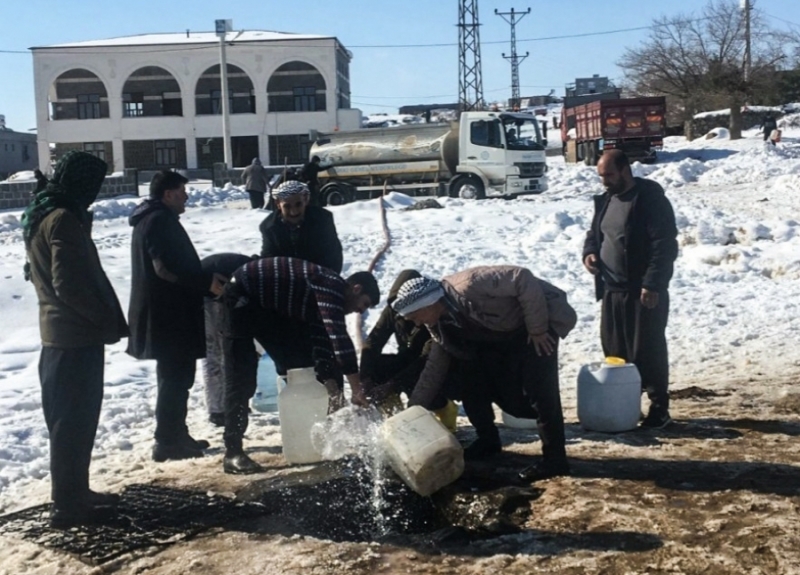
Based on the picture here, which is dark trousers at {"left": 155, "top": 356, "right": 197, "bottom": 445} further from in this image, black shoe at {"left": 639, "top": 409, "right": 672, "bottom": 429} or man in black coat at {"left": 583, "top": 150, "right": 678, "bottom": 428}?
black shoe at {"left": 639, "top": 409, "right": 672, "bottom": 429}

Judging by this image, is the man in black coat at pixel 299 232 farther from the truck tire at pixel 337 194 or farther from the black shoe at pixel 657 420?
the truck tire at pixel 337 194

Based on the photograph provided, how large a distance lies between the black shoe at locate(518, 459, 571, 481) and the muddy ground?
0.05 metres

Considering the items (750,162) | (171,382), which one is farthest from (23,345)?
(750,162)

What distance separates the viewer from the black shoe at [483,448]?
5.69 metres

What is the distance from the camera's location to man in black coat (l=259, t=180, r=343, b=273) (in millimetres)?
6156

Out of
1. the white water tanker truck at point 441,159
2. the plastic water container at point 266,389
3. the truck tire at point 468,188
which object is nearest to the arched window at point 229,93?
the white water tanker truck at point 441,159

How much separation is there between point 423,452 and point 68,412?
1681 millimetres

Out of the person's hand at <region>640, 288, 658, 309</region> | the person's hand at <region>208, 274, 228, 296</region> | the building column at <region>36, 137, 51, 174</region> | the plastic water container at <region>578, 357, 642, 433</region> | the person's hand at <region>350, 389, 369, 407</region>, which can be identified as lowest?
the plastic water container at <region>578, 357, 642, 433</region>

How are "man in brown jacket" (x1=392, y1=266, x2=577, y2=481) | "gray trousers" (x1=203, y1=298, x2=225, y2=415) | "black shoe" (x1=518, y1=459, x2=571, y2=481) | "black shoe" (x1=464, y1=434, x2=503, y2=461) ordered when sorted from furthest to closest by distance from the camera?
1. "gray trousers" (x1=203, y1=298, x2=225, y2=415)
2. "black shoe" (x1=464, y1=434, x2=503, y2=461)
3. "black shoe" (x1=518, y1=459, x2=571, y2=481)
4. "man in brown jacket" (x1=392, y1=266, x2=577, y2=481)

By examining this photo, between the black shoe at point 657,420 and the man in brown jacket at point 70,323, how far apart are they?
317cm

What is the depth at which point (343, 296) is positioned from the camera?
5348 millimetres

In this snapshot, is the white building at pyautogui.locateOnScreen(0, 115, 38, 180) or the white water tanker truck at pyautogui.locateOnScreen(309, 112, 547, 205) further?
the white building at pyautogui.locateOnScreen(0, 115, 38, 180)

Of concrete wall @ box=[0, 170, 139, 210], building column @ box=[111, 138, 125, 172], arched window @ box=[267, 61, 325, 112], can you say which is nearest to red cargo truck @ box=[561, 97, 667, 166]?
concrete wall @ box=[0, 170, 139, 210]

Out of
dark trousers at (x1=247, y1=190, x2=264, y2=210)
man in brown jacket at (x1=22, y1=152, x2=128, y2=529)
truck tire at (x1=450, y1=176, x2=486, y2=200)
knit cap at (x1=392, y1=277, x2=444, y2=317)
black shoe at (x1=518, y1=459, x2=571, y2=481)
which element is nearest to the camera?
man in brown jacket at (x1=22, y1=152, x2=128, y2=529)
